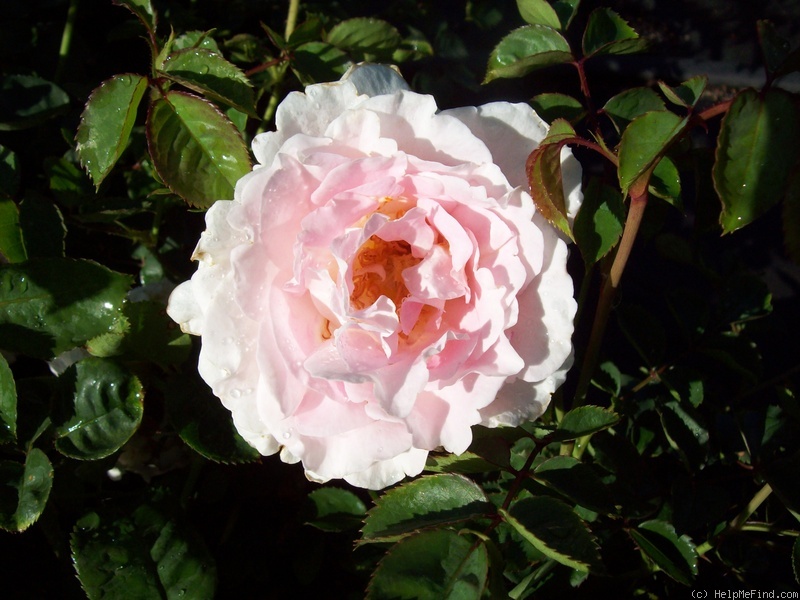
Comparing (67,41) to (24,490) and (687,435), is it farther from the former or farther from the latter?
(687,435)

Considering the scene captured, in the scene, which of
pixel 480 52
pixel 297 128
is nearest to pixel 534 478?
pixel 297 128

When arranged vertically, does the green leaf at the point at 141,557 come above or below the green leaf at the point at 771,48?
below

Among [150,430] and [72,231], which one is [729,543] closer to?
[150,430]

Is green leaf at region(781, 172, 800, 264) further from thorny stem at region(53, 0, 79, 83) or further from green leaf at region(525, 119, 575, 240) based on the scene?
thorny stem at region(53, 0, 79, 83)

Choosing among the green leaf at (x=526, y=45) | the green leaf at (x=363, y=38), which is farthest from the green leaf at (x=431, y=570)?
the green leaf at (x=363, y=38)

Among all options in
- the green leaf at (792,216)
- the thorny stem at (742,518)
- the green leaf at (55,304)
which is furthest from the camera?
the thorny stem at (742,518)

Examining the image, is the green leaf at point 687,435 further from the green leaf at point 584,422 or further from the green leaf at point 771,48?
the green leaf at point 771,48

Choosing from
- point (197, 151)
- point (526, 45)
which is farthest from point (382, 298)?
point (526, 45)
